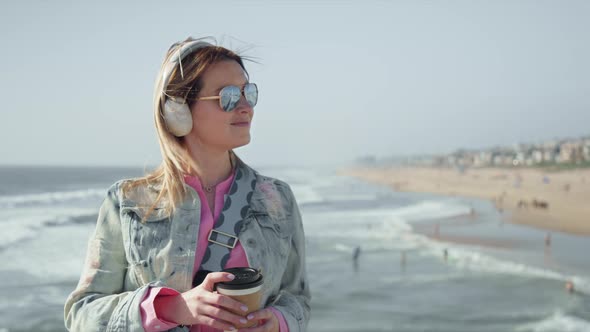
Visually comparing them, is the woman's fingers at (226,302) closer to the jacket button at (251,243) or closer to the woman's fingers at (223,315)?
the woman's fingers at (223,315)

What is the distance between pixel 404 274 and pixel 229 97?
53.7 feet

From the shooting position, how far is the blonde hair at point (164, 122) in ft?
5.52

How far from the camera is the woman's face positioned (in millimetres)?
1718

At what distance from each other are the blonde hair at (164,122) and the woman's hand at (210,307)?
36 centimetres

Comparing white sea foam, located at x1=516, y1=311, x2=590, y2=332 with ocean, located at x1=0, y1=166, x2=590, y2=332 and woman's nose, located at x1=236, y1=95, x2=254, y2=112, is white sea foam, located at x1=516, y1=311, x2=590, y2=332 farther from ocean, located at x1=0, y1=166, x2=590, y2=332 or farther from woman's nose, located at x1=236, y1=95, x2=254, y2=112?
woman's nose, located at x1=236, y1=95, x2=254, y2=112

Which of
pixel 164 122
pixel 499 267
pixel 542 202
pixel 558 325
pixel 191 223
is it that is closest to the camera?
pixel 191 223

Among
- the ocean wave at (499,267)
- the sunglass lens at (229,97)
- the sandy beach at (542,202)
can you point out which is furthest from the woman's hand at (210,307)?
the sandy beach at (542,202)

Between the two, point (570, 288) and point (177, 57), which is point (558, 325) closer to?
point (570, 288)

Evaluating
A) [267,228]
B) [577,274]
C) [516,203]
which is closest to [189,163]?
[267,228]

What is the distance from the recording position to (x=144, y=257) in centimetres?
158

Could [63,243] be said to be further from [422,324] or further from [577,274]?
[577,274]

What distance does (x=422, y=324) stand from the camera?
40.3ft

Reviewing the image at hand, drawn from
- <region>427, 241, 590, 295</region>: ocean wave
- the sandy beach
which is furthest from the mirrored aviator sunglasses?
the sandy beach

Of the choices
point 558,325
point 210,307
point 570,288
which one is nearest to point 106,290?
point 210,307
